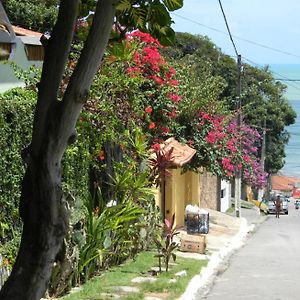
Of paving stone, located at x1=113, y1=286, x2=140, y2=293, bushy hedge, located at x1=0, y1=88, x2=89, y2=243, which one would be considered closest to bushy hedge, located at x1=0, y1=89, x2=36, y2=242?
bushy hedge, located at x1=0, y1=88, x2=89, y2=243

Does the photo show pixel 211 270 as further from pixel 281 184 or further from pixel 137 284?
pixel 281 184

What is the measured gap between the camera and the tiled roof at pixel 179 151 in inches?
754

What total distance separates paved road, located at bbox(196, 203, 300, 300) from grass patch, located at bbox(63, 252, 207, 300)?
21.2 inches

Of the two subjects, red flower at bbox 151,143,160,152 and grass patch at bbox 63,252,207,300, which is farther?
red flower at bbox 151,143,160,152

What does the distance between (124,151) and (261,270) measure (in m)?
3.93

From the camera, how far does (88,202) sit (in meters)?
12.7

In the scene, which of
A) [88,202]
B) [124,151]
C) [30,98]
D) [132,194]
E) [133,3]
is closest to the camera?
[133,3]

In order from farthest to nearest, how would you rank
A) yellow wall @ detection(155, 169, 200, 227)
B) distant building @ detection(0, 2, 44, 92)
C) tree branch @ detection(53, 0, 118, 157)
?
1. yellow wall @ detection(155, 169, 200, 227)
2. distant building @ detection(0, 2, 44, 92)
3. tree branch @ detection(53, 0, 118, 157)

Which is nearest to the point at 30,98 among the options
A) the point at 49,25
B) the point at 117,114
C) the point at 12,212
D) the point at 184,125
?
the point at 12,212

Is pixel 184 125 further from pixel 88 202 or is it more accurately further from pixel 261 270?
pixel 88 202

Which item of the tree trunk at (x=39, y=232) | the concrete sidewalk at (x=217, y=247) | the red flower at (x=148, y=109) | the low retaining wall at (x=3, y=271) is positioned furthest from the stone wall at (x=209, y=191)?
the tree trunk at (x=39, y=232)

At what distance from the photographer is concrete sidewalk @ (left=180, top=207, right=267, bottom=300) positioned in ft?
42.7

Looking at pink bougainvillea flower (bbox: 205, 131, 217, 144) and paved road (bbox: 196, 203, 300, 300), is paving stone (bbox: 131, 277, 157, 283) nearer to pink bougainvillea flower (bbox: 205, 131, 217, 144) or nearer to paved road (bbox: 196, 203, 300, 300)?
paved road (bbox: 196, 203, 300, 300)

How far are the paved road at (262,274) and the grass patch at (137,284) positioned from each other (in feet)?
1.76
